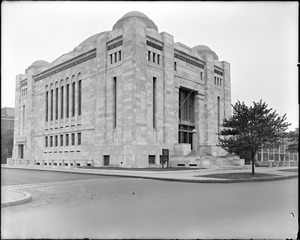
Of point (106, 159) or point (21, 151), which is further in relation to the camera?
point (21, 151)

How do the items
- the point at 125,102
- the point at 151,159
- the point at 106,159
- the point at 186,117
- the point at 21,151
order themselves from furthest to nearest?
the point at 21,151, the point at 186,117, the point at 106,159, the point at 151,159, the point at 125,102

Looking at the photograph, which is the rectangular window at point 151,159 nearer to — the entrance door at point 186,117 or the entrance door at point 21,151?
the entrance door at point 186,117

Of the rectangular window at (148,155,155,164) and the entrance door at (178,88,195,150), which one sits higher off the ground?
the entrance door at (178,88,195,150)

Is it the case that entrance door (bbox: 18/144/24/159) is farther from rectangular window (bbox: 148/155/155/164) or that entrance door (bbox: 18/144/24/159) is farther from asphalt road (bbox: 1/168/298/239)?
asphalt road (bbox: 1/168/298/239)

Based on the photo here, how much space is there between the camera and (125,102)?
3697 cm

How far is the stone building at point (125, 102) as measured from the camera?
121 feet

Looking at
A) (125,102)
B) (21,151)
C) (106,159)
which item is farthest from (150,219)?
(21,151)

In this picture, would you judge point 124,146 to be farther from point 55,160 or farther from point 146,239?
point 146,239

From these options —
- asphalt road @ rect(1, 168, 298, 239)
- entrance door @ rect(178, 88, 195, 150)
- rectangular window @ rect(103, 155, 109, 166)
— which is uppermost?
entrance door @ rect(178, 88, 195, 150)

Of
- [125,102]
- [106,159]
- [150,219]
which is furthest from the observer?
[106,159]

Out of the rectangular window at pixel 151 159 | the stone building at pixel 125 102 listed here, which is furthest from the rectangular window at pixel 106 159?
the rectangular window at pixel 151 159

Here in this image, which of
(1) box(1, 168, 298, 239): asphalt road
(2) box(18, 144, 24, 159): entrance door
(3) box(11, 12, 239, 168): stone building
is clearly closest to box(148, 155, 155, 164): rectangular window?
(3) box(11, 12, 239, 168): stone building

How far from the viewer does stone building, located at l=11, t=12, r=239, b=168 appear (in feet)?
121

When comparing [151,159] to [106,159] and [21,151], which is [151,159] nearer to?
[106,159]
